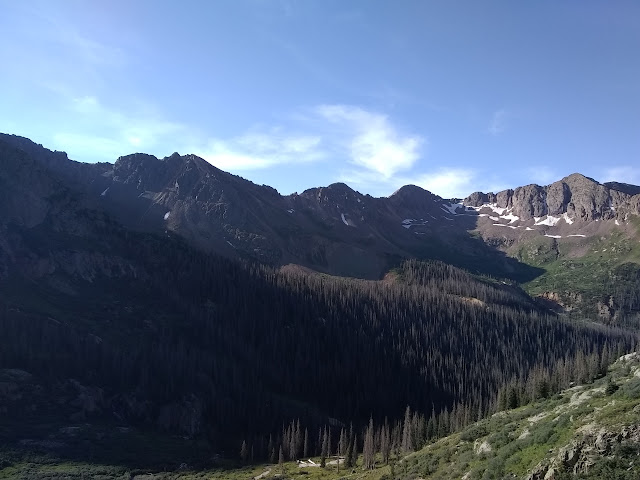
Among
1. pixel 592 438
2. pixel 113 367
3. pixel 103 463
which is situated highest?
pixel 592 438

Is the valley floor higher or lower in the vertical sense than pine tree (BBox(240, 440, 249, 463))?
higher

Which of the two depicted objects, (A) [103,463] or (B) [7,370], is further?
(B) [7,370]

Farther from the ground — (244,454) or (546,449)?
(546,449)

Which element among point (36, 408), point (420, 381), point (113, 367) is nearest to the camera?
point (36, 408)

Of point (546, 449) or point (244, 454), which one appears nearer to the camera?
point (546, 449)

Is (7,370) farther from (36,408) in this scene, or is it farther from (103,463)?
(103,463)

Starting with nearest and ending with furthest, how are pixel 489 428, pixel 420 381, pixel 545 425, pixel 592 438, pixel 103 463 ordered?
pixel 592 438, pixel 545 425, pixel 489 428, pixel 103 463, pixel 420 381

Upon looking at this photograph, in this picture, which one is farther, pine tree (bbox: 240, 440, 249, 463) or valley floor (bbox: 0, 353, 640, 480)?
pine tree (bbox: 240, 440, 249, 463)

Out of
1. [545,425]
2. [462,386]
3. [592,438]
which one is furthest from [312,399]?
[592,438]

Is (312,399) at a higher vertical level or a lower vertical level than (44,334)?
lower

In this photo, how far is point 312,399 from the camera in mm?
179500

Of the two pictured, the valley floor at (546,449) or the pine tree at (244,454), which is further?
the pine tree at (244,454)

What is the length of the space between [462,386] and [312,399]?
54.1m

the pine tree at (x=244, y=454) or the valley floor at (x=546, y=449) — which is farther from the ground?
the valley floor at (x=546, y=449)
